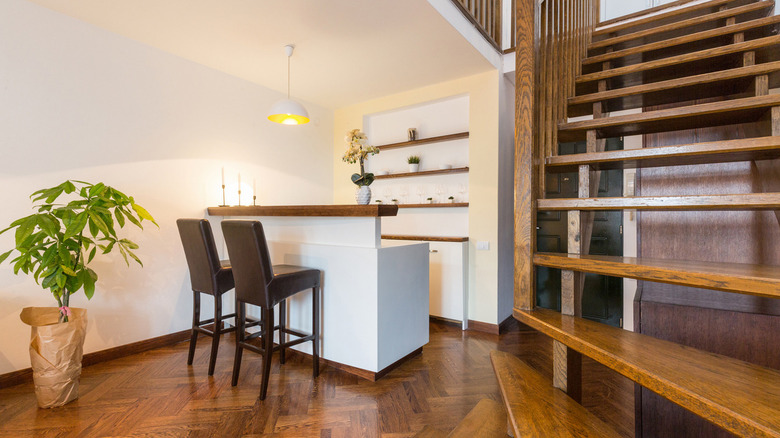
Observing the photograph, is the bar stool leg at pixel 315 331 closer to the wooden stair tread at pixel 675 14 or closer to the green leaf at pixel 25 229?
the green leaf at pixel 25 229

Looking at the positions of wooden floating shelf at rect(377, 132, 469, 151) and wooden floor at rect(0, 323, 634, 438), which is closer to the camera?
wooden floor at rect(0, 323, 634, 438)

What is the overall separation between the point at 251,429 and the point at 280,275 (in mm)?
870

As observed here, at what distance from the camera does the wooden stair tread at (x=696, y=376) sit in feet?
2.35

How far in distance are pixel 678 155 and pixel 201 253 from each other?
279 cm

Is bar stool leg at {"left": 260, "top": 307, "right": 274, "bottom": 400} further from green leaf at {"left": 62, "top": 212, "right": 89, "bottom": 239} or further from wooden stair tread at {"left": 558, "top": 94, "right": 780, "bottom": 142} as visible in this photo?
wooden stair tread at {"left": 558, "top": 94, "right": 780, "bottom": 142}

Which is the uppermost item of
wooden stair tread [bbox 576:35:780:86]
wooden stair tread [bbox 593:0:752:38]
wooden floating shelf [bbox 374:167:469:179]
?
wooden stair tread [bbox 593:0:752:38]

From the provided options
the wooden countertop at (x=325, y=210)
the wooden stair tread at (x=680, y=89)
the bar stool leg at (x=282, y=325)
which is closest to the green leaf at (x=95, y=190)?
the wooden countertop at (x=325, y=210)

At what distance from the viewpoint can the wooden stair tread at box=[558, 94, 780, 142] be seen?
1.32 meters

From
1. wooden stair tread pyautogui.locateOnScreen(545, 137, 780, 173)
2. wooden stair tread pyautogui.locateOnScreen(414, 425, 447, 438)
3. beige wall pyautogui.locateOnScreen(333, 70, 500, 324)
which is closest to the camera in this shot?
wooden stair tread pyautogui.locateOnScreen(545, 137, 780, 173)

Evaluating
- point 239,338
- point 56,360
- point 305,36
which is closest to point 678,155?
point 239,338

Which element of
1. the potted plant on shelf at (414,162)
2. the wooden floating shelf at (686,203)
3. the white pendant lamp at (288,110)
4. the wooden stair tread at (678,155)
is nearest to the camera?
the wooden floating shelf at (686,203)

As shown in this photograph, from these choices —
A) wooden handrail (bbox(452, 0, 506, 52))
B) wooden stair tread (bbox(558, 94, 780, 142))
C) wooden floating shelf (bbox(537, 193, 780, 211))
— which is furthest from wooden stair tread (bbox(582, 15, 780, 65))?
wooden handrail (bbox(452, 0, 506, 52))

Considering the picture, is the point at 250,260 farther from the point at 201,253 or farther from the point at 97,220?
the point at 97,220

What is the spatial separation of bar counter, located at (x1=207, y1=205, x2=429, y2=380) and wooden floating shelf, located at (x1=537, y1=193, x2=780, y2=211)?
1266mm
